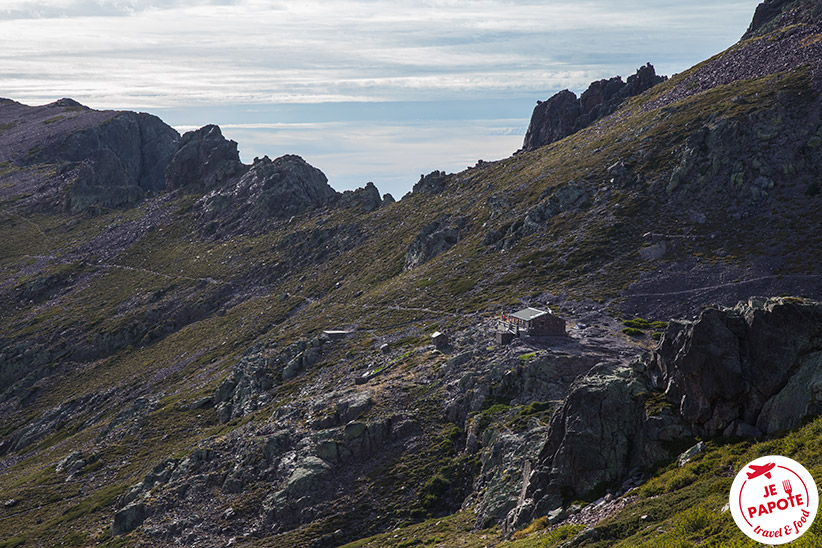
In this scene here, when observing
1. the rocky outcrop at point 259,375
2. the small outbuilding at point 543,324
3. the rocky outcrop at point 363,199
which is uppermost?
the rocky outcrop at point 363,199

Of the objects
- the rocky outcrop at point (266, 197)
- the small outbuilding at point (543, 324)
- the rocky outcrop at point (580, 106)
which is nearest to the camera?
the small outbuilding at point (543, 324)

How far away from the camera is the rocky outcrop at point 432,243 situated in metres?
117

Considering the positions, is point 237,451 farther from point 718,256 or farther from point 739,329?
point 718,256

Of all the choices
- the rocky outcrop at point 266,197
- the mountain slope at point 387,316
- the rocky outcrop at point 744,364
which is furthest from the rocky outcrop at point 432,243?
the rocky outcrop at point 744,364

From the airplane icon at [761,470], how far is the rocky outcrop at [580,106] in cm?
16414

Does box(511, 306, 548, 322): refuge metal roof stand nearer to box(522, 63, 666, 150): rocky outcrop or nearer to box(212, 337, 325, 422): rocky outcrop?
box(212, 337, 325, 422): rocky outcrop

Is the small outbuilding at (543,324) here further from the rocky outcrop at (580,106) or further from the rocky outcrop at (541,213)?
the rocky outcrop at (580,106)

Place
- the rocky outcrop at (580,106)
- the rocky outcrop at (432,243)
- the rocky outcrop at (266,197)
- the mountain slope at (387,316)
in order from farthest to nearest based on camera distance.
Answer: the rocky outcrop at (266,197), the rocky outcrop at (580,106), the rocky outcrop at (432,243), the mountain slope at (387,316)

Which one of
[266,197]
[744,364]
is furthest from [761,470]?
[266,197]

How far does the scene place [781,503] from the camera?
1658cm

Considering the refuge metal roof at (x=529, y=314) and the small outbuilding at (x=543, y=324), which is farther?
the refuge metal roof at (x=529, y=314)

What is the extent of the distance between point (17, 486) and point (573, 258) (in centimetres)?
9023

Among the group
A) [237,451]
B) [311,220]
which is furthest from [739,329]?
[311,220]

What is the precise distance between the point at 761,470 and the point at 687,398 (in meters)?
14.8
